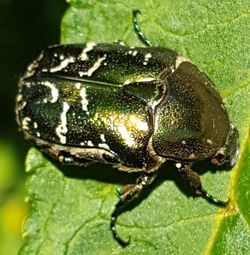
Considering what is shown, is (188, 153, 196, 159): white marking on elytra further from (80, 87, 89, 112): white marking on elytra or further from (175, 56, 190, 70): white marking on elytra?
(80, 87, 89, 112): white marking on elytra

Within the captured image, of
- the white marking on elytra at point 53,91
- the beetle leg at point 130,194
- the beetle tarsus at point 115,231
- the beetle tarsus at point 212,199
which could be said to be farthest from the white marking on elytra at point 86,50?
the beetle tarsus at point 212,199

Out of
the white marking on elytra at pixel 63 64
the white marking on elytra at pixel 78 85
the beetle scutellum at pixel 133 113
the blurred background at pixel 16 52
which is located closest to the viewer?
the beetle scutellum at pixel 133 113

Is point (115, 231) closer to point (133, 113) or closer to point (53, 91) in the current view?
point (133, 113)

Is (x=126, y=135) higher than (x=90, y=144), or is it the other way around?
(x=126, y=135)

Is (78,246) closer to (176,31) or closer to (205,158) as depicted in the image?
(205,158)

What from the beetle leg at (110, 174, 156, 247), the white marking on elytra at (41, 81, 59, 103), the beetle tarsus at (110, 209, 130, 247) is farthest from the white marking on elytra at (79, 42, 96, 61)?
the beetle tarsus at (110, 209, 130, 247)

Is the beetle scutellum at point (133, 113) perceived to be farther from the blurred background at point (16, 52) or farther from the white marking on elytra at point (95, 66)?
the blurred background at point (16, 52)

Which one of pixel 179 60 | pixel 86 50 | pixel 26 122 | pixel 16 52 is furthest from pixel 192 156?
pixel 16 52
